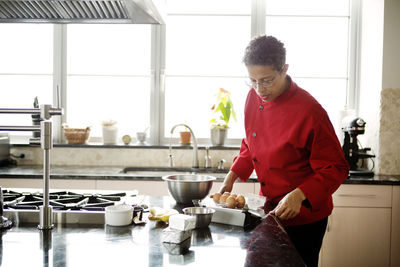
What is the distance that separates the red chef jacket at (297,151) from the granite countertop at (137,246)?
0.34 m

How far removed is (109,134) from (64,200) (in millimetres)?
1956

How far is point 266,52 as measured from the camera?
67.2 inches

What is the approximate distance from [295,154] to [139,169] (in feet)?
6.77

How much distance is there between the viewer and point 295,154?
1.85 meters

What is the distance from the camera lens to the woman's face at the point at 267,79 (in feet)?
5.72

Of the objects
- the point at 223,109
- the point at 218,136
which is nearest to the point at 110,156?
the point at 218,136

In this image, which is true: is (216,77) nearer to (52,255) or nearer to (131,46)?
(131,46)

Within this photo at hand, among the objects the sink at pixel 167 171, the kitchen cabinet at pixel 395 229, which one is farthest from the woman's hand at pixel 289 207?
the kitchen cabinet at pixel 395 229

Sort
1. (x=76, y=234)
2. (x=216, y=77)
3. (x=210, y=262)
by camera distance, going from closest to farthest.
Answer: (x=210, y=262)
(x=76, y=234)
(x=216, y=77)

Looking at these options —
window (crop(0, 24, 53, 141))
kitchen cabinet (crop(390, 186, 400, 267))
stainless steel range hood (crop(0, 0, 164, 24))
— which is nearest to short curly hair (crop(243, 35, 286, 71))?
stainless steel range hood (crop(0, 0, 164, 24))

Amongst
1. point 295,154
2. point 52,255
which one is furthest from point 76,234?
point 295,154

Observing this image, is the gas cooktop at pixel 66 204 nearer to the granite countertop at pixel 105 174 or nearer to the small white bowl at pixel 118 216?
the small white bowl at pixel 118 216

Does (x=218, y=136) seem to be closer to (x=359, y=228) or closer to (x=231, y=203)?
(x=359, y=228)

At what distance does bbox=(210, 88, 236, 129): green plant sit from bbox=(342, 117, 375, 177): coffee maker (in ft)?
3.27
